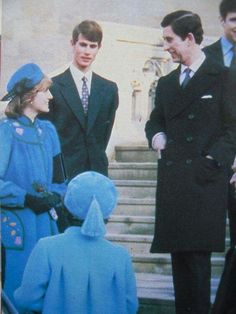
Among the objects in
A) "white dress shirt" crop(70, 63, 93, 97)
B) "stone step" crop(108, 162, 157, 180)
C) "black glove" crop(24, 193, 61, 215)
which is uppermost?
"white dress shirt" crop(70, 63, 93, 97)

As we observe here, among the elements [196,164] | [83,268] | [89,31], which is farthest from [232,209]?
[89,31]

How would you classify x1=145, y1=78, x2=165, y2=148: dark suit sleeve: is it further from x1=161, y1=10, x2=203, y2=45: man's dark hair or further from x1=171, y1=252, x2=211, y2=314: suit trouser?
x1=171, y1=252, x2=211, y2=314: suit trouser

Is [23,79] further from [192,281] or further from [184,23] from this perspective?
[192,281]

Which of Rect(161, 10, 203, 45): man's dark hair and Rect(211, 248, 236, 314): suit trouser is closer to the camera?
Rect(211, 248, 236, 314): suit trouser

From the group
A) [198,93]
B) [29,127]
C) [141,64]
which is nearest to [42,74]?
[29,127]

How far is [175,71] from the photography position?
3.25m

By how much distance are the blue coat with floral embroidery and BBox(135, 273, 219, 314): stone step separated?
18.5 inches

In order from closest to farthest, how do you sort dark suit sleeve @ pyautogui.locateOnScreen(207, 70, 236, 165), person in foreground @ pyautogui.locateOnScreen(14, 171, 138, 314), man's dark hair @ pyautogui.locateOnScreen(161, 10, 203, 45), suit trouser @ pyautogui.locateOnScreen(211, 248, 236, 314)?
person in foreground @ pyautogui.locateOnScreen(14, 171, 138, 314), suit trouser @ pyautogui.locateOnScreen(211, 248, 236, 314), dark suit sleeve @ pyautogui.locateOnScreen(207, 70, 236, 165), man's dark hair @ pyautogui.locateOnScreen(161, 10, 203, 45)

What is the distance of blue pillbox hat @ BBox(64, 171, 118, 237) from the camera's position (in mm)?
2723

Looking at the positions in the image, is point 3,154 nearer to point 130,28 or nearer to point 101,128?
point 101,128

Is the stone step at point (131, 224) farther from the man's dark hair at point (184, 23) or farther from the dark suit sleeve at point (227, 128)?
the man's dark hair at point (184, 23)

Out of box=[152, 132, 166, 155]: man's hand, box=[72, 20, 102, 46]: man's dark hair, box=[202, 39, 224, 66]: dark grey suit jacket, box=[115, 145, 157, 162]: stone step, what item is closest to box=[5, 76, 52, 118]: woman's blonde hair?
box=[72, 20, 102, 46]: man's dark hair

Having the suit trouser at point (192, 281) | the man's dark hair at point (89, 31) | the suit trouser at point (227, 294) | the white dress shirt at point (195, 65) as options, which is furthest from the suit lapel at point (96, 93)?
the suit trouser at point (227, 294)

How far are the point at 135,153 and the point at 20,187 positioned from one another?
0.57m
